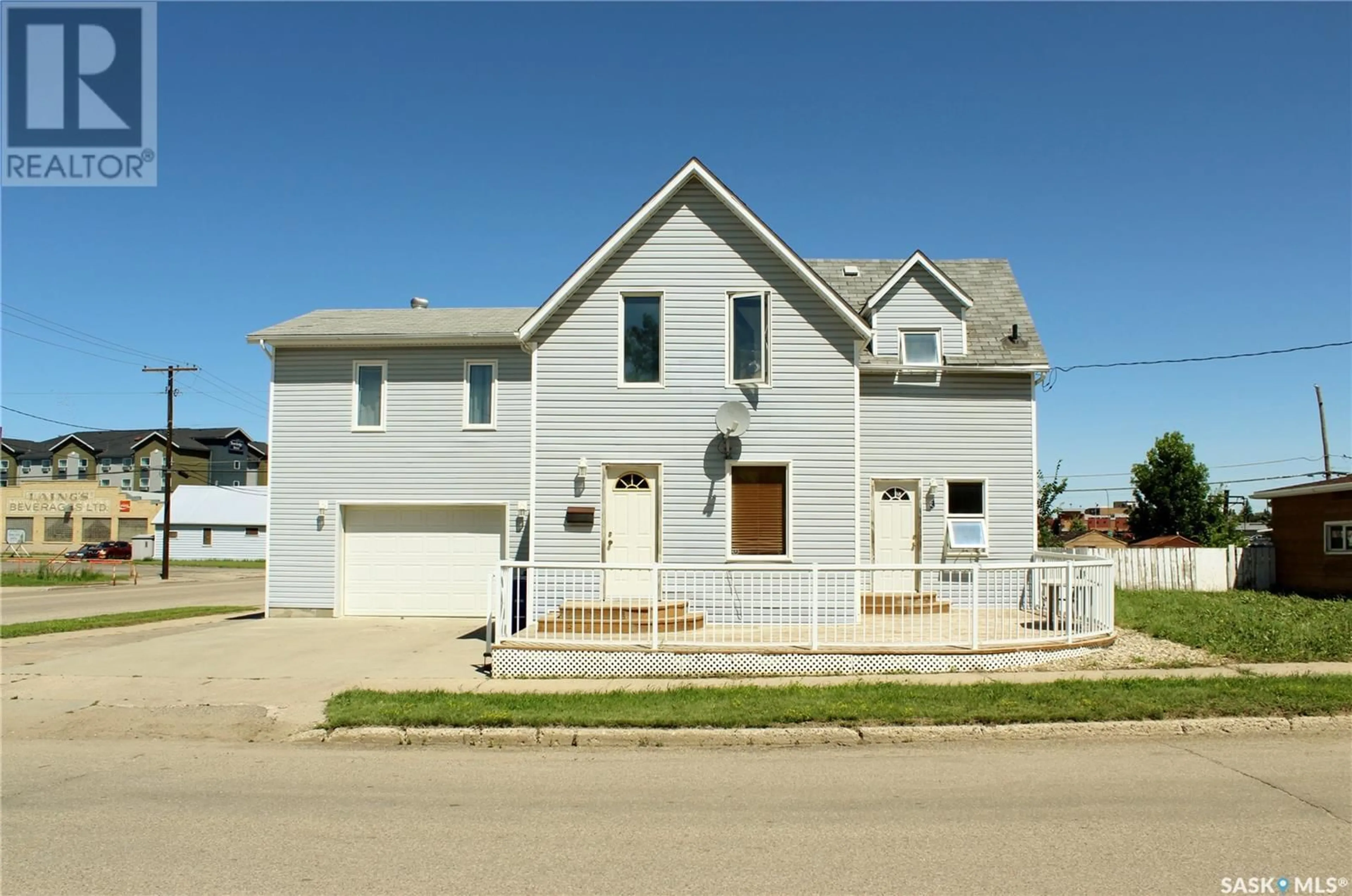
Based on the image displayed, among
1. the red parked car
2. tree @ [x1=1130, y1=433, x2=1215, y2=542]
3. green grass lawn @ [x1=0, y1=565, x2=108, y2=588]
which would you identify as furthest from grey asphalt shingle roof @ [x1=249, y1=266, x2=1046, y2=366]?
the red parked car

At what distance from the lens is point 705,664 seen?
1133cm

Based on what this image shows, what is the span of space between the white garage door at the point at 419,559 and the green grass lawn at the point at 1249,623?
1248 centimetres

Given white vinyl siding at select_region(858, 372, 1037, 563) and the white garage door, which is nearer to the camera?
white vinyl siding at select_region(858, 372, 1037, 563)

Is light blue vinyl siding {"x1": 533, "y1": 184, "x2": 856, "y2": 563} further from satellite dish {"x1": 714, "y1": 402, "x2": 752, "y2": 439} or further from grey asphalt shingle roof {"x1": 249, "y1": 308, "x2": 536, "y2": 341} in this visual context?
grey asphalt shingle roof {"x1": 249, "y1": 308, "x2": 536, "y2": 341}

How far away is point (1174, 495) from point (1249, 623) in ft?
114

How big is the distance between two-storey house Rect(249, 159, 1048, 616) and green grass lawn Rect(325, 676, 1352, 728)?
3888mm

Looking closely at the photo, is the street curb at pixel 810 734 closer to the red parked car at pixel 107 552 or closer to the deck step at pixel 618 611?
the deck step at pixel 618 611

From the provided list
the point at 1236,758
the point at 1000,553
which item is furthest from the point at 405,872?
the point at 1000,553

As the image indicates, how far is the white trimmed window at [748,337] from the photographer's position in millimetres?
14539

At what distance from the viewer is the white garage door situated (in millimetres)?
19359

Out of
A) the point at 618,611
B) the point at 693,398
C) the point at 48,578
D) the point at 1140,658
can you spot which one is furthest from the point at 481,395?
the point at 48,578

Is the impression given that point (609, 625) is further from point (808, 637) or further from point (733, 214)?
point (733, 214)

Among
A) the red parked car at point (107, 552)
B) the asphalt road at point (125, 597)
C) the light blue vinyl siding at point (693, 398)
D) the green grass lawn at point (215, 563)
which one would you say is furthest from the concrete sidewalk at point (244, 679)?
the red parked car at point (107, 552)

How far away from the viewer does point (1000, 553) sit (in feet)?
57.2
